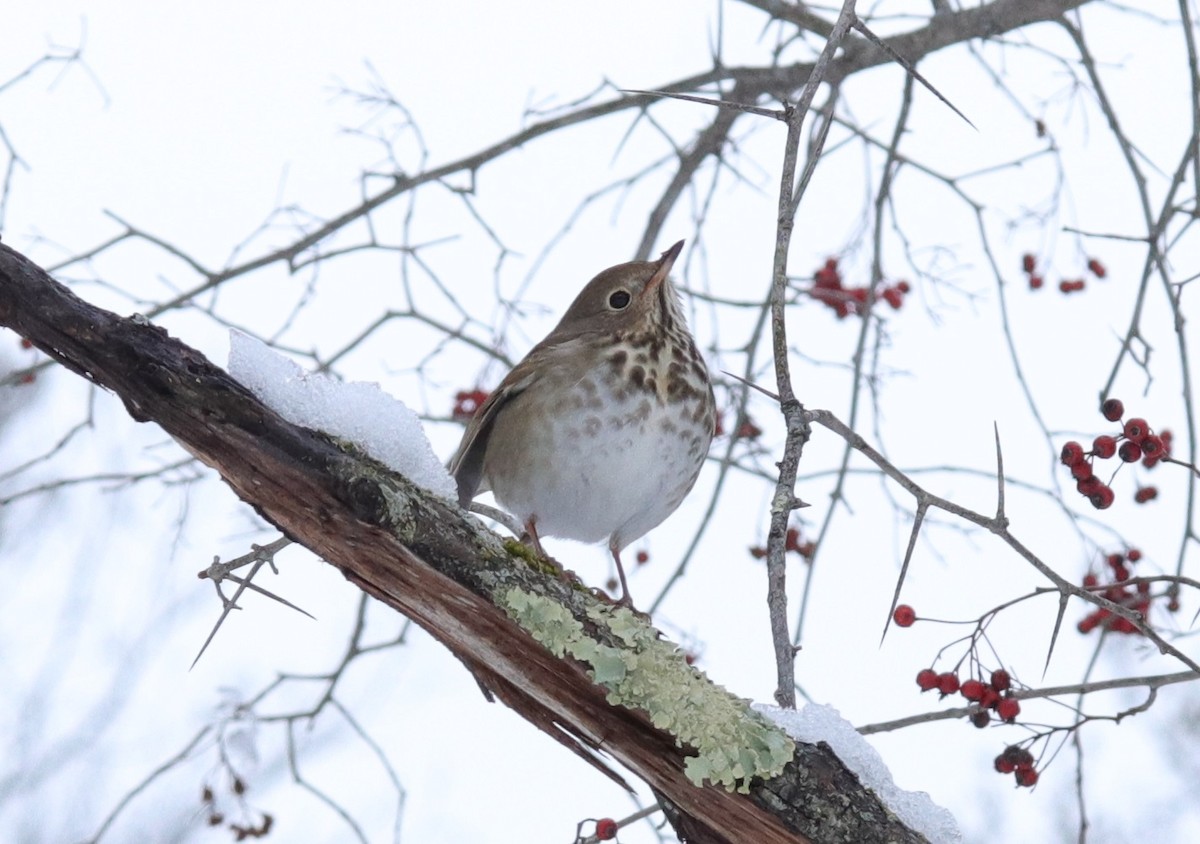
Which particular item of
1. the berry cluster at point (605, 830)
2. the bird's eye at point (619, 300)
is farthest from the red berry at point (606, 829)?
the bird's eye at point (619, 300)

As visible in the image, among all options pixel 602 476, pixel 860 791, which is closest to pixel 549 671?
pixel 860 791

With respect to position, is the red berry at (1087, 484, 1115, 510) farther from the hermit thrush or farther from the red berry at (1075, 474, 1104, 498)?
the hermit thrush

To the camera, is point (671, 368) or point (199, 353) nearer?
point (199, 353)

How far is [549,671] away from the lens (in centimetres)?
231

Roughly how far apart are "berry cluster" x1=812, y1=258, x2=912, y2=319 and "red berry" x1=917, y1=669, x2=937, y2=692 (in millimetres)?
1661

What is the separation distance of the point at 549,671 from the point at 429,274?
2.36 m

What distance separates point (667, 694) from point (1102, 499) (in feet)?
3.86

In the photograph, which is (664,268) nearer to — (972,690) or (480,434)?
(480,434)

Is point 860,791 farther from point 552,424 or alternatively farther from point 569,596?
point 552,424

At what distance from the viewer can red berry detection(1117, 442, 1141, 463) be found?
2750 mm

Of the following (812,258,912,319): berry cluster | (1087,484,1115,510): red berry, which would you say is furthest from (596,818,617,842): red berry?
(812,258,912,319): berry cluster

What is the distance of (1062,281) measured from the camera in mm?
4914

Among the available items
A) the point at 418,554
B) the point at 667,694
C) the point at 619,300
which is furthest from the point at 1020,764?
the point at 619,300

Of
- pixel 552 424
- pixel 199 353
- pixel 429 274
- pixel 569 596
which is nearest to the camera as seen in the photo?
pixel 199 353
